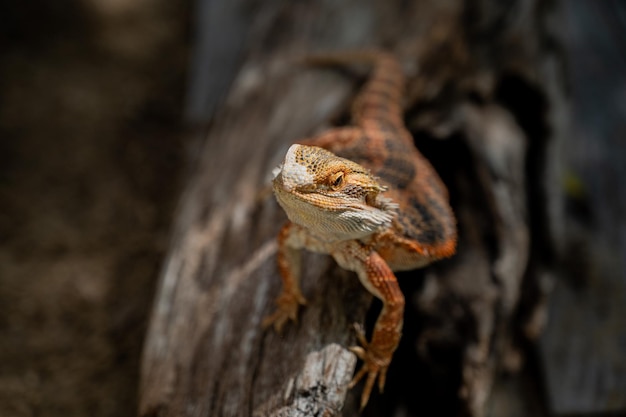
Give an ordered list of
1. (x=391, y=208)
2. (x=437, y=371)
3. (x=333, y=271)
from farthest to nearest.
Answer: (x=437, y=371)
(x=333, y=271)
(x=391, y=208)

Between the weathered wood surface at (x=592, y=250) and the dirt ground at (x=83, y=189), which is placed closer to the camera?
the dirt ground at (x=83, y=189)

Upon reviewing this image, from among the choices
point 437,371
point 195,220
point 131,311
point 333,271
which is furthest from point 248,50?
point 437,371

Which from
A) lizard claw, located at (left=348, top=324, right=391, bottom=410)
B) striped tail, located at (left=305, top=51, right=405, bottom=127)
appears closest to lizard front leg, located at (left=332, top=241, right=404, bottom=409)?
lizard claw, located at (left=348, top=324, right=391, bottom=410)

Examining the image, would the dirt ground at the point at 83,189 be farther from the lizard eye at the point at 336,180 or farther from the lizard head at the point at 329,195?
the lizard eye at the point at 336,180

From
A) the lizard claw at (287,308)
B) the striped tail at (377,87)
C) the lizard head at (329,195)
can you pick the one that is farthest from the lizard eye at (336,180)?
the striped tail at (377,87)

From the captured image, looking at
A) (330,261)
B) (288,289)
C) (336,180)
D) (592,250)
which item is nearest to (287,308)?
(288,289)

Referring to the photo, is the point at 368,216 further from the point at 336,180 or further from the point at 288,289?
the point at 288,289

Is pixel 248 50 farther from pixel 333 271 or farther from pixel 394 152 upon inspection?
pixel 333 271

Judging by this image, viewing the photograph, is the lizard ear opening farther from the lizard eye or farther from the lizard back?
the lizard back
